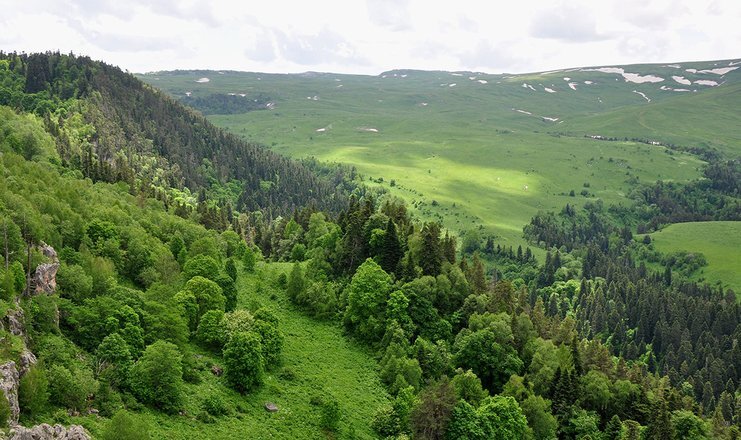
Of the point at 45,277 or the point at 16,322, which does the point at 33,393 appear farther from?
the point at 45,277

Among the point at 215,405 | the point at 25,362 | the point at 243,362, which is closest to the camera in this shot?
the point at 25,362

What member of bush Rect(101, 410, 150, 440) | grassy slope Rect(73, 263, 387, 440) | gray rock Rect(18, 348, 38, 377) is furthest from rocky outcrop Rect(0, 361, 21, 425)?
bush Rect(101, 410, 150, 440)

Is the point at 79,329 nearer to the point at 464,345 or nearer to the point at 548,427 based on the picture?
the point at 464,345

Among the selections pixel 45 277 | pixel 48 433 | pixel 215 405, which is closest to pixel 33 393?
pixel 48 433

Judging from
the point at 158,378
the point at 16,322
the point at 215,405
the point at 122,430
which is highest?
the point at 16,322

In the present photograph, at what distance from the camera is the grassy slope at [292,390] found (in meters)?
68.1

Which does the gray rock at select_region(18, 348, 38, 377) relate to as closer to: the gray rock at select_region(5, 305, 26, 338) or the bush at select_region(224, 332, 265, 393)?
the gray rock at select_region(5, 305, 26, 338)

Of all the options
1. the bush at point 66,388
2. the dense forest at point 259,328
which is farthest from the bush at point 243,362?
the bush at point 66,388

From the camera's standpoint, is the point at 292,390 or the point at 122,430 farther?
the point at 292,390

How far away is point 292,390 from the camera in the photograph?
8431 cm

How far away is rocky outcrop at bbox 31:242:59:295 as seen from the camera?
7069 centimetres

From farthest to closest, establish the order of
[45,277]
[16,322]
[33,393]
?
1. [45,277]
2. [16,322]
3. [33,393]

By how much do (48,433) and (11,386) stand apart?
4.92m

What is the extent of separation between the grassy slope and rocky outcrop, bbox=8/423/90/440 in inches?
112
